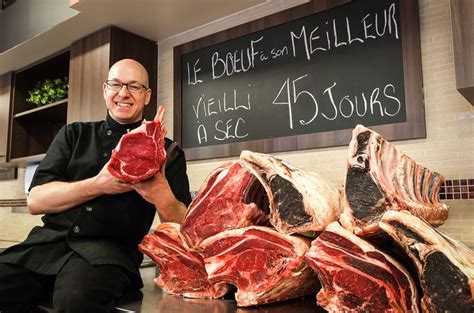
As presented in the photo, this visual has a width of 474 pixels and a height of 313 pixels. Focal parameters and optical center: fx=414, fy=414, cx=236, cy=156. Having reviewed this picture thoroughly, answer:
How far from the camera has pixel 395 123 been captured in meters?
1.89

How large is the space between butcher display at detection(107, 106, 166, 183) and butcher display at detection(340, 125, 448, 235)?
0.50 metres

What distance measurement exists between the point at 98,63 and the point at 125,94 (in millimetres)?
1326

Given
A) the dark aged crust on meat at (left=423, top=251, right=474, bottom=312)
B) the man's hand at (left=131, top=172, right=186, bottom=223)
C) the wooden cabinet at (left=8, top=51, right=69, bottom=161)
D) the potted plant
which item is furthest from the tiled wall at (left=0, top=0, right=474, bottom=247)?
the wooden cabinet at (left=8, top=51, right=69, bottom=161)

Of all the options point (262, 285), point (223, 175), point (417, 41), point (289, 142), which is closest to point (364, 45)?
point (417, 41)

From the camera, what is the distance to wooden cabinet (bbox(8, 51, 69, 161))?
3551mm

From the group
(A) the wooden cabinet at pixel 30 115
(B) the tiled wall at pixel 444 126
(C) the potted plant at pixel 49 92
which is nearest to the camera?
(B) the tiled wall at pixel 444 126

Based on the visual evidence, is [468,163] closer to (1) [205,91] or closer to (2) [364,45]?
(2) [364,45]

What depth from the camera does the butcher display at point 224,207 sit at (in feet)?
3.40

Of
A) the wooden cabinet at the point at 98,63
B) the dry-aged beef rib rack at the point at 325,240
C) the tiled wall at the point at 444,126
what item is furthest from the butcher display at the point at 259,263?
the wooden cabinet at the point at 98,63

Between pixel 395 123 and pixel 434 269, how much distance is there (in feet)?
4.26

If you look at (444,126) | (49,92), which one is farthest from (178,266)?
(49,92)

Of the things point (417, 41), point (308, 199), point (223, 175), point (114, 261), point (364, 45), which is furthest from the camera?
point (364, 45)

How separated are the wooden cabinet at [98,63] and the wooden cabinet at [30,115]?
59cm

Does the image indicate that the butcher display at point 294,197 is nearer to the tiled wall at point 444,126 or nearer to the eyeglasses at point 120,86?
the eyeglasses at point 120,86
